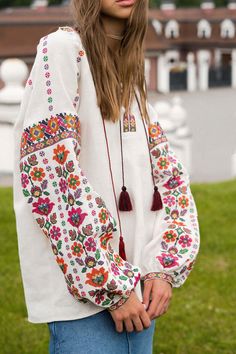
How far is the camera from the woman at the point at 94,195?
1.63 meters

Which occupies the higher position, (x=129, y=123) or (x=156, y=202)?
(x=129, y=123)

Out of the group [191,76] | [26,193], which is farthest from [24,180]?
[191,76]

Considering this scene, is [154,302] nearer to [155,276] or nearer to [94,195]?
[155,276]

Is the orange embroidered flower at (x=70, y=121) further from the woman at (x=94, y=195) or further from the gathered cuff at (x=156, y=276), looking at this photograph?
the gathered cuff at (x=156, y=276)

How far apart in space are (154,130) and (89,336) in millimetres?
553

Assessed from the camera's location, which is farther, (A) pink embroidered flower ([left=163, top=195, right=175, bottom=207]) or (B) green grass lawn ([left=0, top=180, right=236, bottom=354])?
(B) green grass lawn ([left=0, top=180, right=236, bottom=354])

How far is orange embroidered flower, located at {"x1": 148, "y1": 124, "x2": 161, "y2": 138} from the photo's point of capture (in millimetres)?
1909

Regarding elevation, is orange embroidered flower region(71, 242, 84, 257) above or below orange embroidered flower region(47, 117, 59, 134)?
below

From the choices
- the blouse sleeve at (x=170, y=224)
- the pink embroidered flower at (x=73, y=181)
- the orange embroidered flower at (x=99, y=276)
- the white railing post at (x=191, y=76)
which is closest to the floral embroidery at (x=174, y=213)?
the blouse sleeve at (x=170, y=224)

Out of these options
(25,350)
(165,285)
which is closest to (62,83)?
(165,285)

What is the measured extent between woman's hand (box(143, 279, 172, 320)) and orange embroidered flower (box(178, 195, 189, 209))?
22cm

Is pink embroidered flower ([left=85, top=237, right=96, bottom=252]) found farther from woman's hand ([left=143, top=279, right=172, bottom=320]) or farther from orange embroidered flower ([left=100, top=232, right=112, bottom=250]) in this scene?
woman's hand ([left=143, top=279, right=172, bottom=320])

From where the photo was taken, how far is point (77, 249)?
1625 millimetres

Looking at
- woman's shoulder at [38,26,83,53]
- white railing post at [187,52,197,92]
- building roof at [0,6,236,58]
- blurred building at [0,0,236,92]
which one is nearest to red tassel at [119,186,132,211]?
woman's shoulder at [38,26,83,53]
